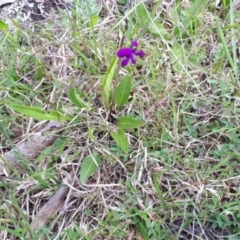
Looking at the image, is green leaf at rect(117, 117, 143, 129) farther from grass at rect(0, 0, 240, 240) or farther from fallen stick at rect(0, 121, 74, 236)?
fallen stick at rect(0, 121, 74, 236)

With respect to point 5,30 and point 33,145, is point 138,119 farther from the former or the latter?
point 5,30

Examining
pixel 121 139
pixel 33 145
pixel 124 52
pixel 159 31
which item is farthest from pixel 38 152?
pixel 159 31

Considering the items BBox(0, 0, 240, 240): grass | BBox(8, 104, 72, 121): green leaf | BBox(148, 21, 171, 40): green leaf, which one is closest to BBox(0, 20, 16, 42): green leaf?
BBox(0, 0, 240, 240): grass

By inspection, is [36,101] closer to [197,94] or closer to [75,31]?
[75,31]

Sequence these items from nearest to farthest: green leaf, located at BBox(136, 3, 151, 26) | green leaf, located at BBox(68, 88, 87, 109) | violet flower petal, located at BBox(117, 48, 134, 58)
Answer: violet flower petal, located at BBox(117, 48, 134, 58) < green leaf, located at BBox(68, 88, 87, 109) < green leaf, located at BBox(136, 3, 151, 26)

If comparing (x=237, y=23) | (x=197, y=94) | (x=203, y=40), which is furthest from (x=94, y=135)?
(x=237, y=23)

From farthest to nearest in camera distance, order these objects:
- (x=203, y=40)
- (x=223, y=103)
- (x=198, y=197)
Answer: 1. (x=203, y=40)
2. (x=223, y=103)
3. (x=198, y=197)

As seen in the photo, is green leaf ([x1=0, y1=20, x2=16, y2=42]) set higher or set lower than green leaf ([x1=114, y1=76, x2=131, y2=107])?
higher

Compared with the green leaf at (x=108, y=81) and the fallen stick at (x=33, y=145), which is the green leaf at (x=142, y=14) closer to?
the green leaf at (x=108, y=81)
